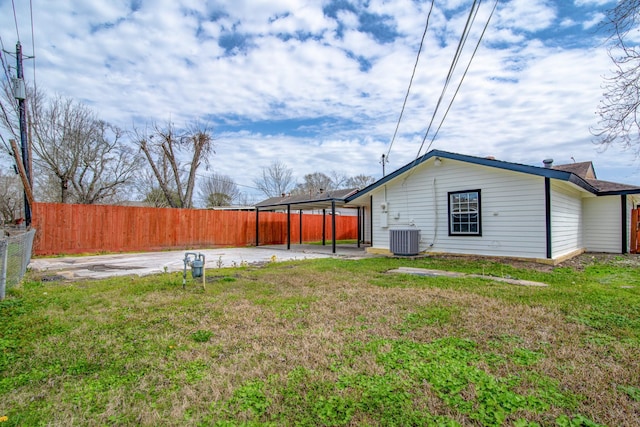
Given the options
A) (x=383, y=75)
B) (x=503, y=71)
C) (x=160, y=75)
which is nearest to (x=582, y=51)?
(x=503, y=71)

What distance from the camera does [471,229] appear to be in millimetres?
9430

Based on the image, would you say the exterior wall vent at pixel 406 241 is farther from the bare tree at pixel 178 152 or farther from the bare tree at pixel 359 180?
the bare tree at pixel 359 180

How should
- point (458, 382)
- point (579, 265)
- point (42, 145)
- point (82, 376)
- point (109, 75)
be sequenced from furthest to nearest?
point (42, 145), point (109, 75), point (579, 265), point (82, 376), point (458, 382)

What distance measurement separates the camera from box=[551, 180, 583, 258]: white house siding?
28.0 feet

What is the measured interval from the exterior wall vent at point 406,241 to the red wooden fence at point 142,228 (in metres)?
9.89

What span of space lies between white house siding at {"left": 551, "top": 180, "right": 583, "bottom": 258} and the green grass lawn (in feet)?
11.8

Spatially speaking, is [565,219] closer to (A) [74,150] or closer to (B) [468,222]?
(B) [468,222]

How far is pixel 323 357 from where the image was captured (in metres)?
2.80

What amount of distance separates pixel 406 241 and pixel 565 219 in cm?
467

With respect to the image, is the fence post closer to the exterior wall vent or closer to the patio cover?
the exterior wall vent

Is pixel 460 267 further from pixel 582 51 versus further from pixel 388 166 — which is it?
pixel 388 166

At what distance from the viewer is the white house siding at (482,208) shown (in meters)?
8.38

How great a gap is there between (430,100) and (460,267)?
4097 mm

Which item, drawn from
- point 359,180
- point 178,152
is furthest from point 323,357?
point 359,180
